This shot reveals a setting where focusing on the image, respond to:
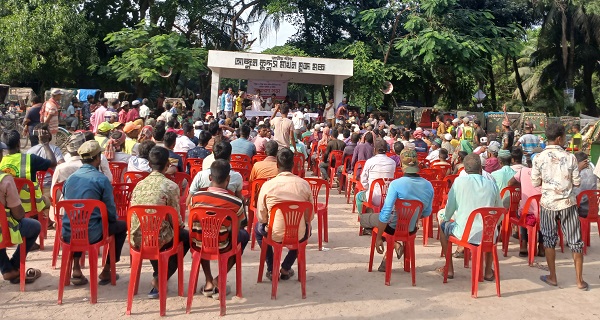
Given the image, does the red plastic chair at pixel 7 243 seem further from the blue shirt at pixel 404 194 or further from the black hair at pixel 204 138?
the black hair at pixel 204 138

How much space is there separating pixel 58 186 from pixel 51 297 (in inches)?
43.4

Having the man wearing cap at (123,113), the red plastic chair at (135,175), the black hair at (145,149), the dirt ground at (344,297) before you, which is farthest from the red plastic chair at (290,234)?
the man wearing cap at (123,113)

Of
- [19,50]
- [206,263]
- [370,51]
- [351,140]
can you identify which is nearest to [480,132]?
[351,140]

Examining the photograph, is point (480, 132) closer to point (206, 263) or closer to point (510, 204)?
point (510, 204)

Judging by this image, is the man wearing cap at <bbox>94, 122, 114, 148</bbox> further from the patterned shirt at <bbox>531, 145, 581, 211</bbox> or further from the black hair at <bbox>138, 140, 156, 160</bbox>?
the patterned shirt at <bbox>531, 145, 581, 211</bbox>

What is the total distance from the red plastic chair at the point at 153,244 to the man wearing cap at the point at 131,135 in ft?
11.9

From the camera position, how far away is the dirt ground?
4320 millimetres

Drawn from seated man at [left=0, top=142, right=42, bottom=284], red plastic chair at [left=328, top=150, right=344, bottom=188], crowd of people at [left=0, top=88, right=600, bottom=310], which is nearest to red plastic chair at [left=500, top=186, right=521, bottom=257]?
crowd of people at [left=0, top=88, right=600, bottom=310]

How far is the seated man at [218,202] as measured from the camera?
169 inches

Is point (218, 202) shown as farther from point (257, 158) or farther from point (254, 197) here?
point (257, 158)

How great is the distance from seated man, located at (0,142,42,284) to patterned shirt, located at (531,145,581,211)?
4.64 m

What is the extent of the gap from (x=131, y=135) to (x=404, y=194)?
4687mm

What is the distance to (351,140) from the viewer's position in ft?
32.4

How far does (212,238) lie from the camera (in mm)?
4242
